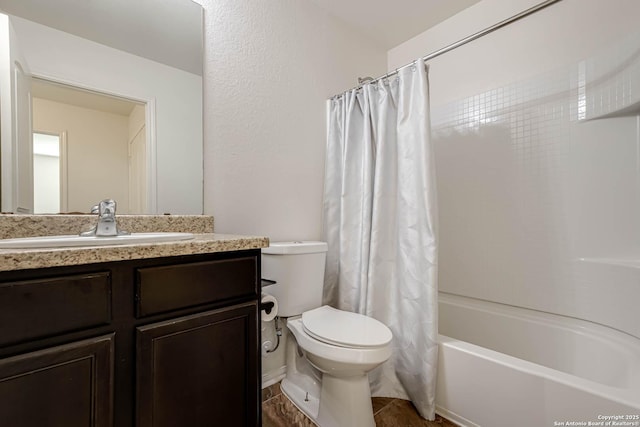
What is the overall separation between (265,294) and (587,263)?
5.51 feet

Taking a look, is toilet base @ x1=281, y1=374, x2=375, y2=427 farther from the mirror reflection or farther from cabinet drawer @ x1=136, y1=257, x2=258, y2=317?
the mirror reflection

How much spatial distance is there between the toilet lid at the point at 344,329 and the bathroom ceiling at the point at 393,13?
1.95 meters

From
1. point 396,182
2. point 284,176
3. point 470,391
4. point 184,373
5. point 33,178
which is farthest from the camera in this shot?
point 284,176

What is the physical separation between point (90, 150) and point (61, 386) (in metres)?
0.94

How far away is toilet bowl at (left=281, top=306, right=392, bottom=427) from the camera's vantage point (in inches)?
44.1

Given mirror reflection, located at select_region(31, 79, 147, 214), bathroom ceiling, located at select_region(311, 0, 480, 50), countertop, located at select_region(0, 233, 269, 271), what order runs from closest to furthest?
countertop, located at select_region(0, 233, 269, 271) < mirror reflection, located at select_region(31, 79, 147, 214) < bathroom ceiling, located at select_region(311, 0, 480, 50)

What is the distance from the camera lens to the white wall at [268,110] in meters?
1.51

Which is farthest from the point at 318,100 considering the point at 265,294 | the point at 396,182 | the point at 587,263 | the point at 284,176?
the point at 587,263

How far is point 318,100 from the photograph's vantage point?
6.31 ft

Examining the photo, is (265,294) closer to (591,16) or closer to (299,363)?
(299,363)

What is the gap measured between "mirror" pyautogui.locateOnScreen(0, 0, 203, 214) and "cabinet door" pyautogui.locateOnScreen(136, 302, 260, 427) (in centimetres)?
69

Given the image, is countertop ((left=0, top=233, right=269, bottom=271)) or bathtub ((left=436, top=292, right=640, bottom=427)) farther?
bathtub ((left=436, top=292, right=640, bottom=427))

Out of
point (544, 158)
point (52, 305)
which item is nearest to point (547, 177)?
point (544, 158)

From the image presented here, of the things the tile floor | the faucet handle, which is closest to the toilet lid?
the tile floor
